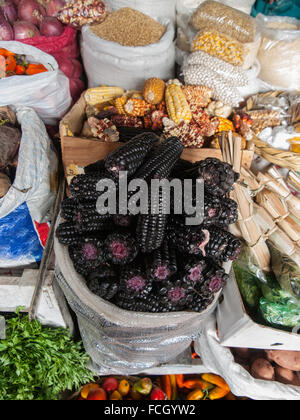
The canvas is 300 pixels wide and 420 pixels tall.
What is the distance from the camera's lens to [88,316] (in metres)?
1.06

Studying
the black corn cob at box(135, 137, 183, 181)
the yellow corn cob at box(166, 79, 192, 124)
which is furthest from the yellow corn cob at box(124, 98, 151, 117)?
the black corn cob at box(135, 137, 183, 181)

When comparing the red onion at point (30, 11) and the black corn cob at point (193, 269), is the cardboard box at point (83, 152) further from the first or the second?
the red onion at point (30, 11)

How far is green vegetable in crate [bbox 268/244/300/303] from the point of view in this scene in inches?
49.3

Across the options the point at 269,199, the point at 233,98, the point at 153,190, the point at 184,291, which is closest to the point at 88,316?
the point at 184,291

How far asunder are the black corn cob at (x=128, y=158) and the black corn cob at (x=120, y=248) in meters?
0.19

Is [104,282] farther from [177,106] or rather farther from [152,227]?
[177,106]

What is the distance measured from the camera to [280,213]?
139 cm

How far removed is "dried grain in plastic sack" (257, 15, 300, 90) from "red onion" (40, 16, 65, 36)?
1256 mm

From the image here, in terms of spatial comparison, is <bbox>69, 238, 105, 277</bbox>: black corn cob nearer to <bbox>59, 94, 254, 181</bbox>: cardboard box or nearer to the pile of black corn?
the pile of black corn

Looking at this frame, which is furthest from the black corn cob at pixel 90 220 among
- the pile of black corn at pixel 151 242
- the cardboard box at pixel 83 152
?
the cardboard box at pixel 83 152

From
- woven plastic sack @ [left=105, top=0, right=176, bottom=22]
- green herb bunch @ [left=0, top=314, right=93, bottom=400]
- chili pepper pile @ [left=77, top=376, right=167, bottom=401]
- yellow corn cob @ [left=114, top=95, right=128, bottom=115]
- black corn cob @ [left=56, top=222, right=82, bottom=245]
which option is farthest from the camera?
woven plastic sack @ [left=105, top=0, right=176, bottom=22]

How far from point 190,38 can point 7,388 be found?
208cm

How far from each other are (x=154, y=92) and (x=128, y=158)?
814mm
